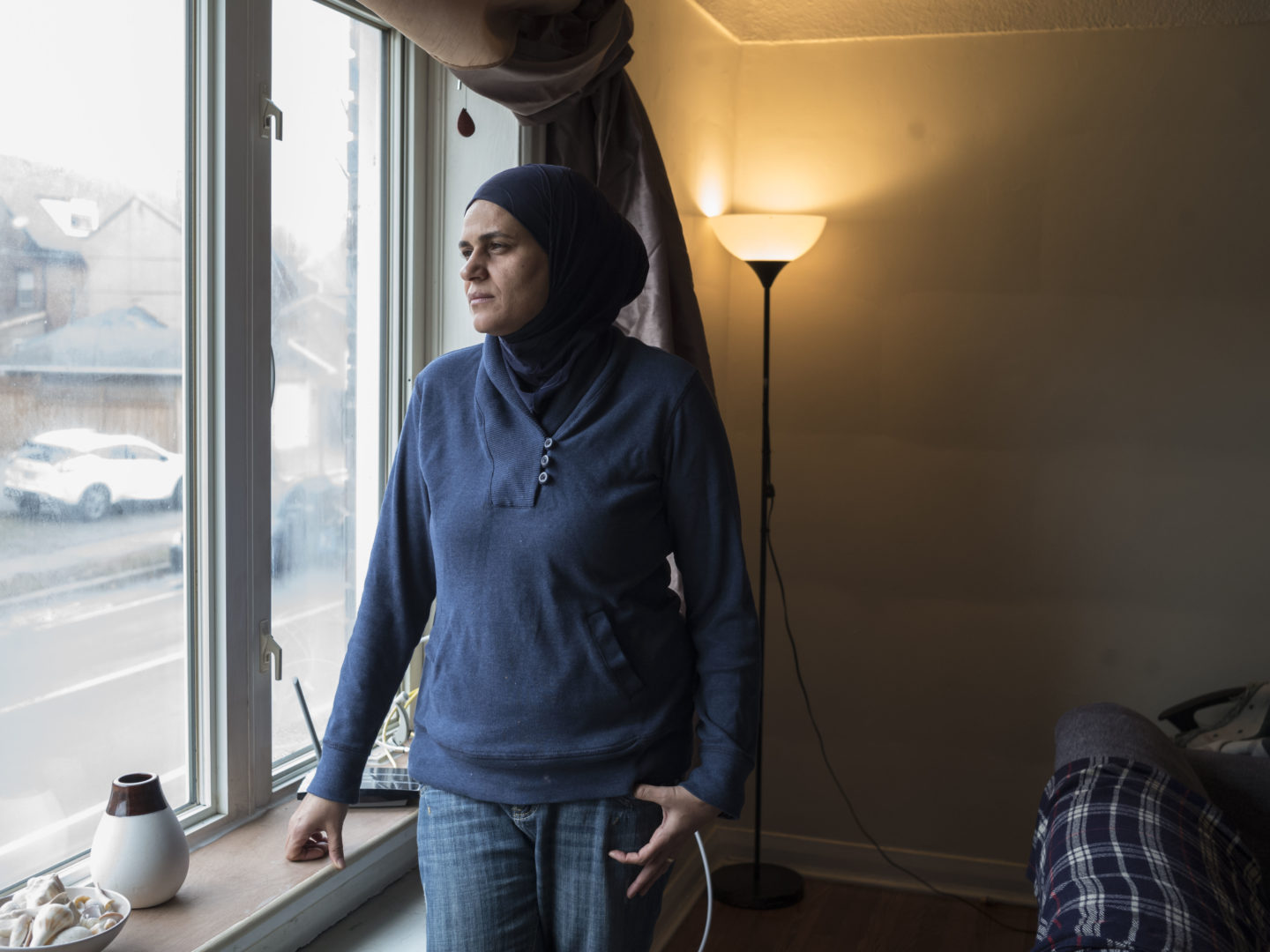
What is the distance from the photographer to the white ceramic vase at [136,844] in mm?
1325

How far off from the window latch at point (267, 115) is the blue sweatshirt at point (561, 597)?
0.58 metres

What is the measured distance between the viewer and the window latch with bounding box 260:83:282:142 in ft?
5.19

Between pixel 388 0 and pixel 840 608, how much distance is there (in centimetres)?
210

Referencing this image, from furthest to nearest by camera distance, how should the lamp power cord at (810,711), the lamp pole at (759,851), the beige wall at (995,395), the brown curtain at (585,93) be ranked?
1. the lamp power cord at (810,711)
2. the lamp pole at (759,851)
3. the beige wall at (995,395)
4. the brown curtain at (585,93)

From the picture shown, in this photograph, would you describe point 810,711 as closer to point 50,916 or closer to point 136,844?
point 136,844

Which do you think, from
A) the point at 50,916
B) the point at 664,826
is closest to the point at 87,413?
the point at 50,916

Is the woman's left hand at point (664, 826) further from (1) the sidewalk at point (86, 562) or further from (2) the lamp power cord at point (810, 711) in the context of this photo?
(2) the lamp power cord at point (810, 711)

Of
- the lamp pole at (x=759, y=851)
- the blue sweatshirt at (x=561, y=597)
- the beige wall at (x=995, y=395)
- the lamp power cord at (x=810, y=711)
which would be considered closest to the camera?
the blue sweatshirt at (x=561, y=597)

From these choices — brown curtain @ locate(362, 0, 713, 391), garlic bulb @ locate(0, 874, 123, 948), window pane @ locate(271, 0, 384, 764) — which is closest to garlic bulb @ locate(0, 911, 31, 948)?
garlic bulb @ locate(0, 874, 123, 948)

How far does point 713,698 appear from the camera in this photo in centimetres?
121

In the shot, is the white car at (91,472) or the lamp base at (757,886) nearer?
the white car at (91,472)

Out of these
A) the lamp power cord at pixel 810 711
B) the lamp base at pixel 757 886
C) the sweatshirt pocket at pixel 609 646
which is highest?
the sweatshirt pocket at pixel 609 646

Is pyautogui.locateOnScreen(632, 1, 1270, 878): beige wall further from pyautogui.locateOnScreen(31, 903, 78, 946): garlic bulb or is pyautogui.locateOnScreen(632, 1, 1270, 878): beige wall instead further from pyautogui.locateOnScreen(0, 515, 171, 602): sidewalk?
pyautogui.locateOnScreen(31, 903, 78, 946): garlic bulb

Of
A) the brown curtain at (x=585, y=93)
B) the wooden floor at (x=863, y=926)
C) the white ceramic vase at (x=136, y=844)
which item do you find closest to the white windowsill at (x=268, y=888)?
the white ceramic vase at (x=136, y=844)
